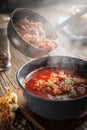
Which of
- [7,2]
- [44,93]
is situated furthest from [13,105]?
[7,2]

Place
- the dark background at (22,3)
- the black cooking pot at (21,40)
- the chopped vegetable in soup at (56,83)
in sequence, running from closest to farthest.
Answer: the chopped vegetable in soup at (56,83) < the black cooking pot at (21,40) < the dark background at (22,3)

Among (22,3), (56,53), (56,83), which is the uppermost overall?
(56,83)

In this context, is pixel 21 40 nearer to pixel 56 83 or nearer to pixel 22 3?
pixel 56 83

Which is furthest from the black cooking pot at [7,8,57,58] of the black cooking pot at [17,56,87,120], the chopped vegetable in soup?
the black cooking pot at [17,56,87,120]

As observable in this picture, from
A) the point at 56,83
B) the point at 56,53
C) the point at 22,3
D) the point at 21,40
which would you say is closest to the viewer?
the point at 56,83

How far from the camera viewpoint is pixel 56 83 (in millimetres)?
1747

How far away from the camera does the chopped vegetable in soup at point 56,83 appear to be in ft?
5.34

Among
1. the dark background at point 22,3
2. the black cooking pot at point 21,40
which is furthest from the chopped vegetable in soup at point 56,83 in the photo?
the dark background at point 22,3

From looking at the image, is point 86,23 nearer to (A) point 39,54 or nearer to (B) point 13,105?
(A) point 39,54

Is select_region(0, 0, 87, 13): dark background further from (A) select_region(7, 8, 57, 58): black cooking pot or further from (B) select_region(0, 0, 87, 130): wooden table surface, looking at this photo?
(A) select_region(7, 8, 57, 58): black cooking pot

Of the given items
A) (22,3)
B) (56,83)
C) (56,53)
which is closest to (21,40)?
(56,83)

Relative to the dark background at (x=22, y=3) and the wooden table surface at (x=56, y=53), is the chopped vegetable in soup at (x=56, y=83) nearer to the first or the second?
the wooden table surface at (x=56, y=53)

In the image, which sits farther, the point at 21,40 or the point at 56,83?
the point at 21,40

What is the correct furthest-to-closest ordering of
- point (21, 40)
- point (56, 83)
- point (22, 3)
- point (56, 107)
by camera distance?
point (22, 3) < point (21, 40) < point (56, 83) < point (56, 107)
